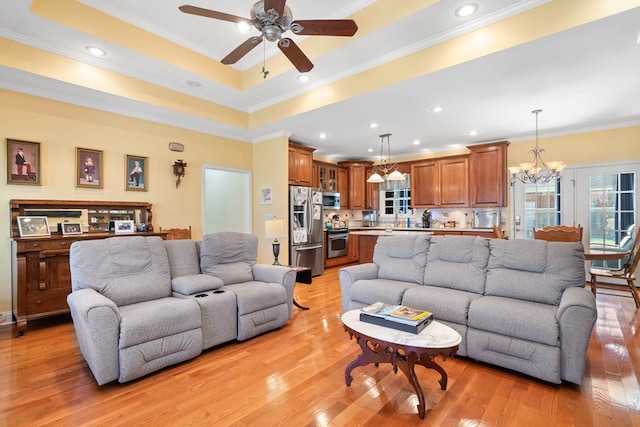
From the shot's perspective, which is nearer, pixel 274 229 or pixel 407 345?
pixel 407 345

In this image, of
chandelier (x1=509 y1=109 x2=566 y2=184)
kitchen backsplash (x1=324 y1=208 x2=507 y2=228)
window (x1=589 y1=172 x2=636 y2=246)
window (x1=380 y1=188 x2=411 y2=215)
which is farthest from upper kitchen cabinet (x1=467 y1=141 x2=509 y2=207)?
window (x1=380 y1=188 x2=411 y2=215)

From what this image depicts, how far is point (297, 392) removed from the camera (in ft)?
6.88

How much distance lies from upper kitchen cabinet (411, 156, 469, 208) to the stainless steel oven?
5.93 feet

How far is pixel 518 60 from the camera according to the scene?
9.64ft

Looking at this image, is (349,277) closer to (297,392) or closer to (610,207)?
(297,392)

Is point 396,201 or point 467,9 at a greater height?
point 467,9

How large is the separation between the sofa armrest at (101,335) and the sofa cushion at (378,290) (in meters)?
2.12

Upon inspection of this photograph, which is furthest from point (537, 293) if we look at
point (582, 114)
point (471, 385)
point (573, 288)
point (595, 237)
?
point (595, 237)

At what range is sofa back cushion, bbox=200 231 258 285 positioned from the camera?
10.8ft

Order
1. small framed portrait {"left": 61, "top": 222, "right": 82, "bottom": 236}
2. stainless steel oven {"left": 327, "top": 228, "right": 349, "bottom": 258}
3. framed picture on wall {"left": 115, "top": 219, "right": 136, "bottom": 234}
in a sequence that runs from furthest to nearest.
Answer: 1. stainless steel oven {"left": 327, "top": 228, "right": 349, "bottom": 258}
2. framed picture on wall {"left": 115, "top": 219, "right": 136, "bottom": 234}
3. small framed portrait {"left": 61, "top": 222, "right": 82, "bottom": 236}

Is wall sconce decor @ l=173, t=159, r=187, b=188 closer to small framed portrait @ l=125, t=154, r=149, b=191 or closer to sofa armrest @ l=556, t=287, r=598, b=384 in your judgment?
small framed portrait @ l=125, t=154, r=149, b=191

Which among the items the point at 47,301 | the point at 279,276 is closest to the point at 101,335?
the point at 279,276

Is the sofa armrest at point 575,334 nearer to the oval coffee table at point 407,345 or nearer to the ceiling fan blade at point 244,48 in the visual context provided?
the oval coffee table at point 407,345

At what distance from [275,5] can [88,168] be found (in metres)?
3.51
